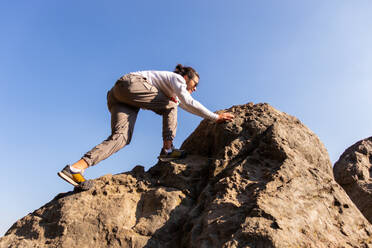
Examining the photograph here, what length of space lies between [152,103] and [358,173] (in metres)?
4.73

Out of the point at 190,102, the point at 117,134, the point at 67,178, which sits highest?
the point at 190,102

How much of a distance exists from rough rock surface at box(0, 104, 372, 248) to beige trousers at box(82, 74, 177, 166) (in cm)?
50

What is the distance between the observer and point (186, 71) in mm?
5273

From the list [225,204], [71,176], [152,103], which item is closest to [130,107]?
[152,103]

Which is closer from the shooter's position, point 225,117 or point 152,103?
point 225,117

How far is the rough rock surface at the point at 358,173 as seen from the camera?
661 centimetres

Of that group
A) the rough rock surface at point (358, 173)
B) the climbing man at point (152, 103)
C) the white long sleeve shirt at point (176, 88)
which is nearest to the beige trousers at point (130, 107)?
the climbing man at point (152, 103)

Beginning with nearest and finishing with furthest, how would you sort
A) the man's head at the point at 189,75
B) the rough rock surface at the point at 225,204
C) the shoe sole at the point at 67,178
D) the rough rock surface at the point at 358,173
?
the rough rock surface at the point at 225,204
the shoe sole at the point at 67,178
the man's head at the point at 189,75
the rough rock surface at the point at 358,173

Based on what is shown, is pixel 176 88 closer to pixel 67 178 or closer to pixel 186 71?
pixel 186 71

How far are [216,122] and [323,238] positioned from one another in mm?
2302

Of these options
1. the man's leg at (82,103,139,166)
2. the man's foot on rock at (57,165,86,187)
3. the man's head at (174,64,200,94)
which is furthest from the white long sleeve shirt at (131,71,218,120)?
the man's foot on rock at (57,165,86,187)

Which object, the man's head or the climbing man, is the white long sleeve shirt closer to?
the climbing man

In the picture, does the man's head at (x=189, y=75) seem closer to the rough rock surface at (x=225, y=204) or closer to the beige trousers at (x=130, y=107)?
the beige trousers at (x=130, y=107)

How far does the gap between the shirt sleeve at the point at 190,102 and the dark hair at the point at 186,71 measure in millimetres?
391
